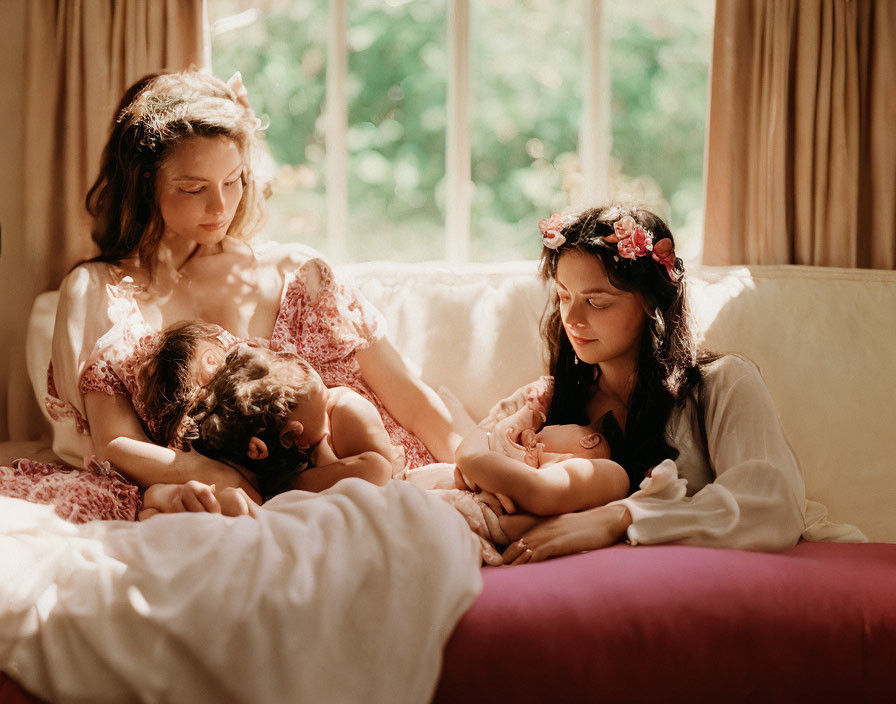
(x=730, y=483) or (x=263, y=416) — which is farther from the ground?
(x=263, y=416)

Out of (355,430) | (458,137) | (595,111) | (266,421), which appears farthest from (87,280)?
(595,111)

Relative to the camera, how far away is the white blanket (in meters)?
1.26

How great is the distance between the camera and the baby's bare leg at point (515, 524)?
5.39 feet

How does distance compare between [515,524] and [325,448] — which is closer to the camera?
[515,524]

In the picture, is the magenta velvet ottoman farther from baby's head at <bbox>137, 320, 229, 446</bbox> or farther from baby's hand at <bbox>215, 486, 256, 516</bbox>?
baby's head at <bbox>137, 320, 229, 446</bbox>

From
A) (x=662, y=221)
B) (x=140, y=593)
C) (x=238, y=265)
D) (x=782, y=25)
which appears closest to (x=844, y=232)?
(x=782, y=25)

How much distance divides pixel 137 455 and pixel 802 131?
2.12m

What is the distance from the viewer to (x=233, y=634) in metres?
1.28

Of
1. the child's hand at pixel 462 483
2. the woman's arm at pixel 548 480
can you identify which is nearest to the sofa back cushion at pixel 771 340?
the child's hand at pixel 462 483

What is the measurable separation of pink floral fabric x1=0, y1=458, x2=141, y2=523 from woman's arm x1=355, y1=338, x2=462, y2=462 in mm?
641

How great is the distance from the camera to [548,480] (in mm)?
1635

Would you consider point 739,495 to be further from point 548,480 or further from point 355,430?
point 355,430

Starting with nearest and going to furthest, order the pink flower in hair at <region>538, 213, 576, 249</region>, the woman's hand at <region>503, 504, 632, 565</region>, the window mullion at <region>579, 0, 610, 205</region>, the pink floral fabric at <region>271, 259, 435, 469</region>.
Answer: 1. the woman's hand at <region>503, 504, 632, 565</region>
2. the pink flower in hair at <region>538, 213, 576, 249</region>
3. the pink floral fabric at <region>271, 259, 435, 469</region>
4. the window mullion at <region>579, 0, 610, 205</region>

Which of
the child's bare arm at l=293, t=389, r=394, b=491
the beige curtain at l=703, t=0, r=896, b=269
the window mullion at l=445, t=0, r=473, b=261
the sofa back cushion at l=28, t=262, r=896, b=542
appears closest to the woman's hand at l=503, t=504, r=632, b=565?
the child's bare arm at l=293, t=389, r=394, b=491
